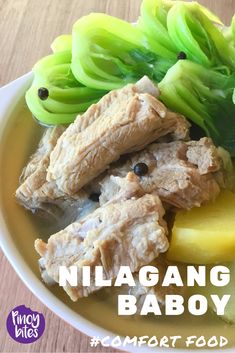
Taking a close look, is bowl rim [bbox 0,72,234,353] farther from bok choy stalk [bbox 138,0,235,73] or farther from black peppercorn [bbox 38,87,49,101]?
bok choy stalk [bbox 138,0,235,73]

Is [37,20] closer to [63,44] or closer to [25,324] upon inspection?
[63,44]

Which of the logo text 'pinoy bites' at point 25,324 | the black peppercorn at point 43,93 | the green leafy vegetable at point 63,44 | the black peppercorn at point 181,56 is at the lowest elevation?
the logo text 'pinoy bites' at point 25,324

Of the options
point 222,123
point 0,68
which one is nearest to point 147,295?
point 222,123

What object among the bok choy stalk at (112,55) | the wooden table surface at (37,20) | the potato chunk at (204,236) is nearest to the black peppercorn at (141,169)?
the potato chunk at (204,236)

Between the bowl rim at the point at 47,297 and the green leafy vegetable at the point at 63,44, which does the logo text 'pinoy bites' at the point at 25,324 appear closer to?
the bowl rim at the point at 47,297

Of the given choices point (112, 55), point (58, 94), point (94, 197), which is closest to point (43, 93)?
point (58, 94)

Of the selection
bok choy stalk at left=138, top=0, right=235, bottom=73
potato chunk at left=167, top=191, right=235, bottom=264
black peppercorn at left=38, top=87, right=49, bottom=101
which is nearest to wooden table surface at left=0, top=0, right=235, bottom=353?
black peppercorn at left=38, top=87, right=49, bottom=101
